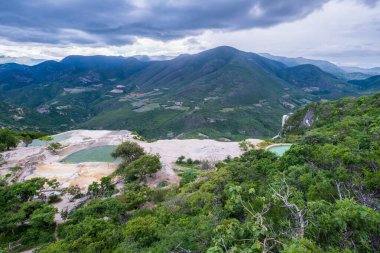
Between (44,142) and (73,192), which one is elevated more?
(73,192)

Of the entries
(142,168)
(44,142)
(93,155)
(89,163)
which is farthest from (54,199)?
(44,142)

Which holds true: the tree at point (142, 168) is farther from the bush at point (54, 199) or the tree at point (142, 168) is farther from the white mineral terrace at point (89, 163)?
the bush at point (54, 199)

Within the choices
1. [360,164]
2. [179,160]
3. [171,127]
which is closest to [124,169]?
[179,160]

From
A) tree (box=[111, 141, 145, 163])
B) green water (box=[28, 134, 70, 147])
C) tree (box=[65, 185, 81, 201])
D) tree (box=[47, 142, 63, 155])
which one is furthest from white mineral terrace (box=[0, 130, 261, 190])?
tree (box=[111, 141, 145, 163])

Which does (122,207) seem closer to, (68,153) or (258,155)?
(258,155)

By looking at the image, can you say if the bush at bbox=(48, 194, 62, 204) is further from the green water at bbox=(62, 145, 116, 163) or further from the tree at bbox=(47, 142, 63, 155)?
the tree at bbox=(47, 142, 63, 155)

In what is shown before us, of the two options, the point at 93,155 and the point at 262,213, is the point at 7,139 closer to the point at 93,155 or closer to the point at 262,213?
the point at 93,155
